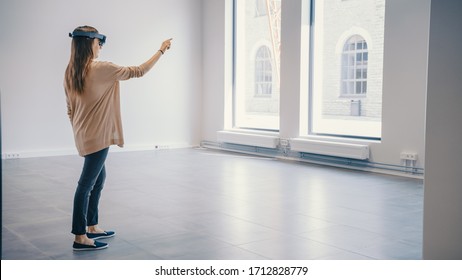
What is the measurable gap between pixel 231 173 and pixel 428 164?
4.37 meters

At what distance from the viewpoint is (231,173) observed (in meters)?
7.15

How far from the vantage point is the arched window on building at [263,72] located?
378 inches

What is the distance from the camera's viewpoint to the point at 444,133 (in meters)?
2.84

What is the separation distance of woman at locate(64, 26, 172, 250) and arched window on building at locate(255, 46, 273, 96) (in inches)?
245

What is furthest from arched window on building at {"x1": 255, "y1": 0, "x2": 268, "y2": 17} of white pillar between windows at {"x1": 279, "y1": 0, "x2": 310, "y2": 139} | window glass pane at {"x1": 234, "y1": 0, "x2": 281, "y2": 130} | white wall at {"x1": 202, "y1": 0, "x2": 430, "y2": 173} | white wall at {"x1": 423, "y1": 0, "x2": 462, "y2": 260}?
white wall at {"x1": 423, "y1": 0, "x2": 462, "y2": 260}

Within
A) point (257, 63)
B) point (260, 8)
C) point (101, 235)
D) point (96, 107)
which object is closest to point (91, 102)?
point (96, 107)

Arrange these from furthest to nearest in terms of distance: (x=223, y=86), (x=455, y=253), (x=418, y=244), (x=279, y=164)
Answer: (x=223, y=86) → (x=279, y=164) → (x=418, y=244) → (x=455, y=253)

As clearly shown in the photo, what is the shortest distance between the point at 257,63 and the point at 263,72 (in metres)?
0.23

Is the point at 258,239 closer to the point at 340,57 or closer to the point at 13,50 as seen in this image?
the point at 340,57

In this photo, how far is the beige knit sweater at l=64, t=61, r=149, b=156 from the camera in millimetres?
3355

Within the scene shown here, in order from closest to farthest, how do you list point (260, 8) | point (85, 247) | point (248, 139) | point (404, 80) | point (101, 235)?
point (85, 247), point (101, 235), point (404, 80), point (248, 139), point (260, 8)

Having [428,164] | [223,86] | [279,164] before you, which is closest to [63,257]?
[428,164]

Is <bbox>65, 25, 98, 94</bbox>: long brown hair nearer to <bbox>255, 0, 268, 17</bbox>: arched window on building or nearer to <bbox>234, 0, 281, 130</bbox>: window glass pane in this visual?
<bbox>234, 0, 281, 130</bbox>: window glass pane

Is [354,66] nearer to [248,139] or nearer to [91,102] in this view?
[248,139]
